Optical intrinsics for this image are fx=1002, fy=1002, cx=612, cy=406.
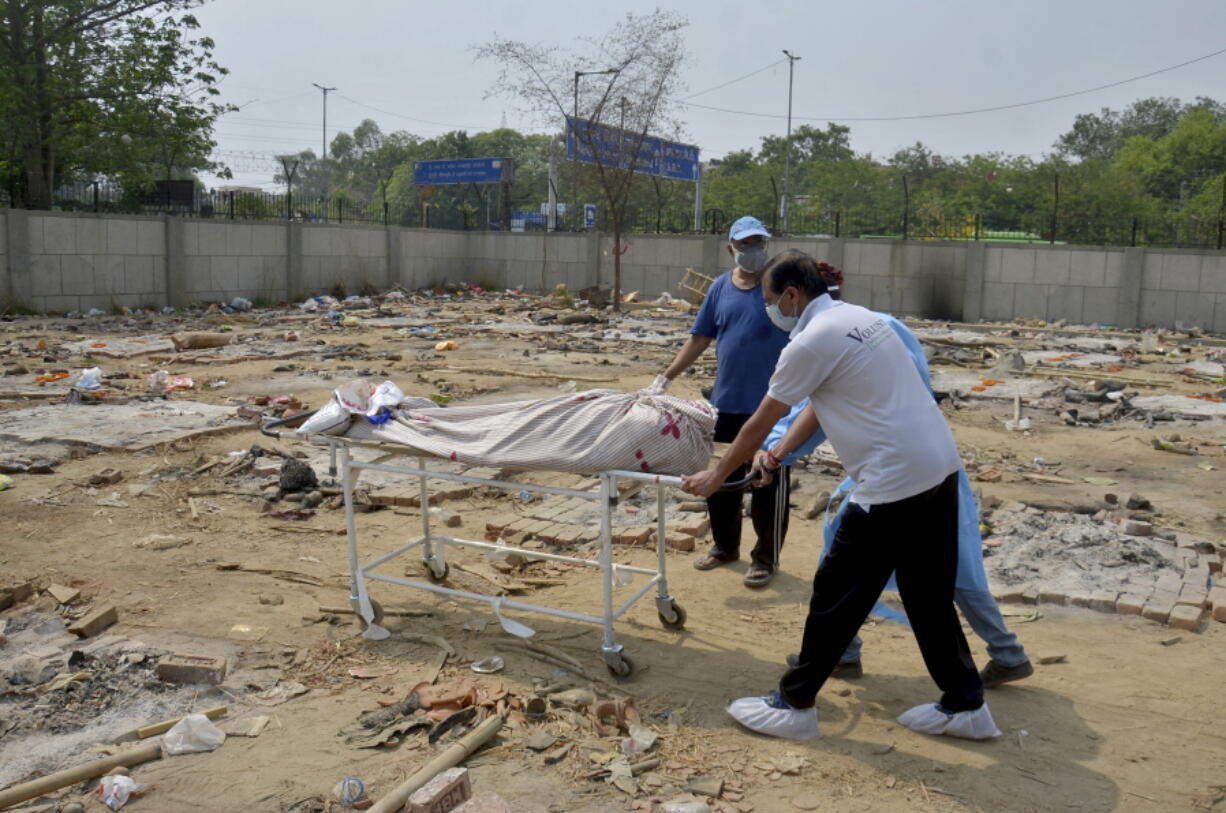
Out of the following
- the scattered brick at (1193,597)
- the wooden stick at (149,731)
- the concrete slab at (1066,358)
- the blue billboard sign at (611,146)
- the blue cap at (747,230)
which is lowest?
the wooden stick at (149,731)

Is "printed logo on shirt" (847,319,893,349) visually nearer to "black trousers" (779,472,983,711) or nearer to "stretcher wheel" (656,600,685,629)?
"black trousers" (779,472,983,711)

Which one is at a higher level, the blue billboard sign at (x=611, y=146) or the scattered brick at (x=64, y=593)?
the blue billboard sign at (x=611, y=146)

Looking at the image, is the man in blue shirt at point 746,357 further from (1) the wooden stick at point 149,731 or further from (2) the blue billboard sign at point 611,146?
(2) the blue billboard sign at point 611,146

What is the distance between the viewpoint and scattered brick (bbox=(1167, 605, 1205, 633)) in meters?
4.57

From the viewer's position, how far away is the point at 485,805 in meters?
2.92

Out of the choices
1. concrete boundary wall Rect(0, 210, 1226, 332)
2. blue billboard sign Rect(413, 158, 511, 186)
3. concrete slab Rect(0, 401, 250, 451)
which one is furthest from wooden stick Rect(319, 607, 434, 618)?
blue billboard sign Rect(413, 158, 511, 186)

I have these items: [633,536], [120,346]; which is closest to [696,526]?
[633,536]

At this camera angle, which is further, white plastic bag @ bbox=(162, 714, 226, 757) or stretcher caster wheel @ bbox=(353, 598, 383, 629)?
stretcher caster wheel @ bbox=(353, 598, 383, 629)

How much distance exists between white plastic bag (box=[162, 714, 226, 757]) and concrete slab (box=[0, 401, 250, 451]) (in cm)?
481

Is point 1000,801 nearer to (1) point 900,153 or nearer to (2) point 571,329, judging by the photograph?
(2) point 571,329

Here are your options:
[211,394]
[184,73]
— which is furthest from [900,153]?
[211,394]

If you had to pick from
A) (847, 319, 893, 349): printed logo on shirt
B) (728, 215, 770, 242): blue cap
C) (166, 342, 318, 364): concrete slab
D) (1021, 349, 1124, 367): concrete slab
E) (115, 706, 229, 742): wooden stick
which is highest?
(728, 215, 770, 242): blue cap

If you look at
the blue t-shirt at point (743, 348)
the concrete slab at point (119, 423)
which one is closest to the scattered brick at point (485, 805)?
the blue t-shirt at point (743, 348)

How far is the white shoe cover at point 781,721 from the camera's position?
11.5 feet
